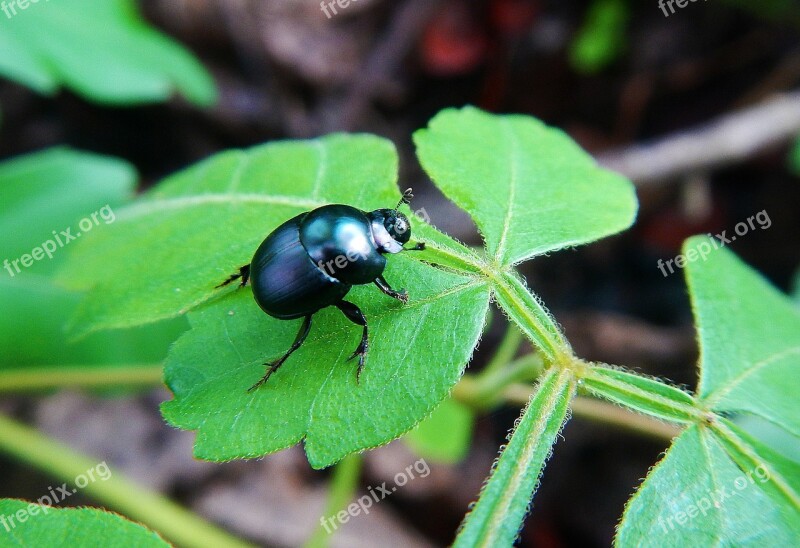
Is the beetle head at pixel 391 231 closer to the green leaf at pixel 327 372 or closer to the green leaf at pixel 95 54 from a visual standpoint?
the green leaf at pixel 327 372

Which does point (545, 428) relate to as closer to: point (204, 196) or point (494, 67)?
point (204, 196)

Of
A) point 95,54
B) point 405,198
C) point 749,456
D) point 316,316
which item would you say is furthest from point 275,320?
point 95,54

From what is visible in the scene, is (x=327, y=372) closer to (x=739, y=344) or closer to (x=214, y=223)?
(x=214, y=223)

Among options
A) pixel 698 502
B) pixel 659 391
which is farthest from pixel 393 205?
pixel 698 502

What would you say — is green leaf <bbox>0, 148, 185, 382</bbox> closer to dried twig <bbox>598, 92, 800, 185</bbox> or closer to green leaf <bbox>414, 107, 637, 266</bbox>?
green leaf <bbox>414, 107, 637, 266</bbox>

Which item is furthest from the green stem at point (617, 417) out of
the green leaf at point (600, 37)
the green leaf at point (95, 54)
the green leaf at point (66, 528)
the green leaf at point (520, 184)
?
the green leaf at point (600, 37)

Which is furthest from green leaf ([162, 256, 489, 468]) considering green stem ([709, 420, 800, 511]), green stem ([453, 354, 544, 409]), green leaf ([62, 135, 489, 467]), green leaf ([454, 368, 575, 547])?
green stem ([453, 354, 544, 409])
